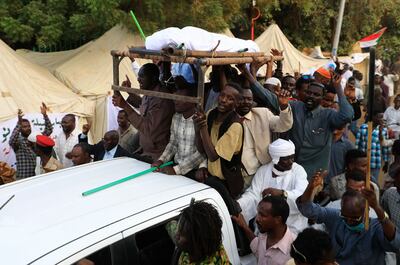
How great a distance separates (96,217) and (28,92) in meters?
7.39

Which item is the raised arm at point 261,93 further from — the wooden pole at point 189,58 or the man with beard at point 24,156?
the man with beard at point 24,156

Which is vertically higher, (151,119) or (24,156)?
(151,119)

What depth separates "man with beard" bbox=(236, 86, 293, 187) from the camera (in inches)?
142

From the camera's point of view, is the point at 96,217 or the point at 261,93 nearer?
the point at 96,217

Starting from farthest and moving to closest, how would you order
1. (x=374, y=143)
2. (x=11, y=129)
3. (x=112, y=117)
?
(x=112, y=117) → (x=11, y=129) → (x=374, y=143)

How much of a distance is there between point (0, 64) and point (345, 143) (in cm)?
711

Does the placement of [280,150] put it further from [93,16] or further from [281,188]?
[93,16]

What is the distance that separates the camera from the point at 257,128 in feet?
12.1

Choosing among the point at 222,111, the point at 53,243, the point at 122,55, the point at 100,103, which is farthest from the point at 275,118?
the point at 100,103

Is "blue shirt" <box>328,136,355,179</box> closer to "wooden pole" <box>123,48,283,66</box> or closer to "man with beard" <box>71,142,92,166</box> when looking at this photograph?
"wooden pole" <box>123,48,283,66</box>

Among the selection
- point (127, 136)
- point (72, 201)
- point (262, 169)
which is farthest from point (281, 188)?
point (127, 136)

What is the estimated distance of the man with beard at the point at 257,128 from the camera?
3.62 m

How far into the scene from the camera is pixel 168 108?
3791 mm

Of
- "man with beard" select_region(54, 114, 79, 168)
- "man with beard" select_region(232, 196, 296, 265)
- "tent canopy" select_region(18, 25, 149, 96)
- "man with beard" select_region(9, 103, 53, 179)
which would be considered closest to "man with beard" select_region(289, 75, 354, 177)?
"man with beard" select_region(232, 196, 296, 265)
